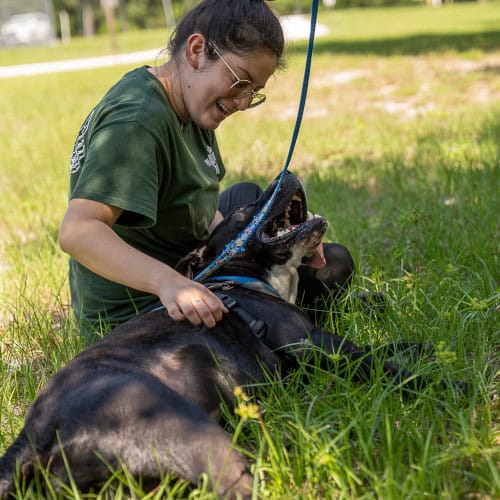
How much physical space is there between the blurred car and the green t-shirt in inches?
1658

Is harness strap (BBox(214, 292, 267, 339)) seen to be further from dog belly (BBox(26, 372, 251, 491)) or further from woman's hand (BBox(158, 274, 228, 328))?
dog belly (BBox(26, 372, 251, 491))

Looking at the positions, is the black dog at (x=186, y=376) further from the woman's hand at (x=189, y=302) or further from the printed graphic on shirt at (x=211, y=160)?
the printed graphic on shirt at (x=211, y=160)

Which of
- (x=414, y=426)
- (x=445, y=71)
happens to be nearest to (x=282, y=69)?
(x=414, y=426)

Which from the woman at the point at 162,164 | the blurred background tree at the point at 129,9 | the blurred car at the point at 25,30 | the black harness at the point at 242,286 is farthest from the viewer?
the blurred background tree at the point at 129,9

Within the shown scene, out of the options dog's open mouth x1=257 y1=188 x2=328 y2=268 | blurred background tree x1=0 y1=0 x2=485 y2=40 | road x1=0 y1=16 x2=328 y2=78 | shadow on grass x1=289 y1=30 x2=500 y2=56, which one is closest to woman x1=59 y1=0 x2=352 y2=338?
dog's open mouth x1=257 y1=188 x2=328 y2=268

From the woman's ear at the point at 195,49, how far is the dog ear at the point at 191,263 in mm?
821

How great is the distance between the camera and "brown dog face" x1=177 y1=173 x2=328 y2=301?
3.34 m

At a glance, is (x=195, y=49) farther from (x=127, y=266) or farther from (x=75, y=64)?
(x=75, y=64)

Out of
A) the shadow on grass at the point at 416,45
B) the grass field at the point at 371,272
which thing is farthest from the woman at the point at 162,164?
the shadow on grass at the point at 416,45

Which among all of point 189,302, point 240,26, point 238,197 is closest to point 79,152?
point 240,26

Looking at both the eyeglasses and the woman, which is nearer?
the woman

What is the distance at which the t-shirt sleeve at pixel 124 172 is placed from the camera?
2.77m

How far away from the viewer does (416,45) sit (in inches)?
623

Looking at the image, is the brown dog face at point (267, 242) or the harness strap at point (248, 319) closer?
A: the harness strap at point (248, 319)
